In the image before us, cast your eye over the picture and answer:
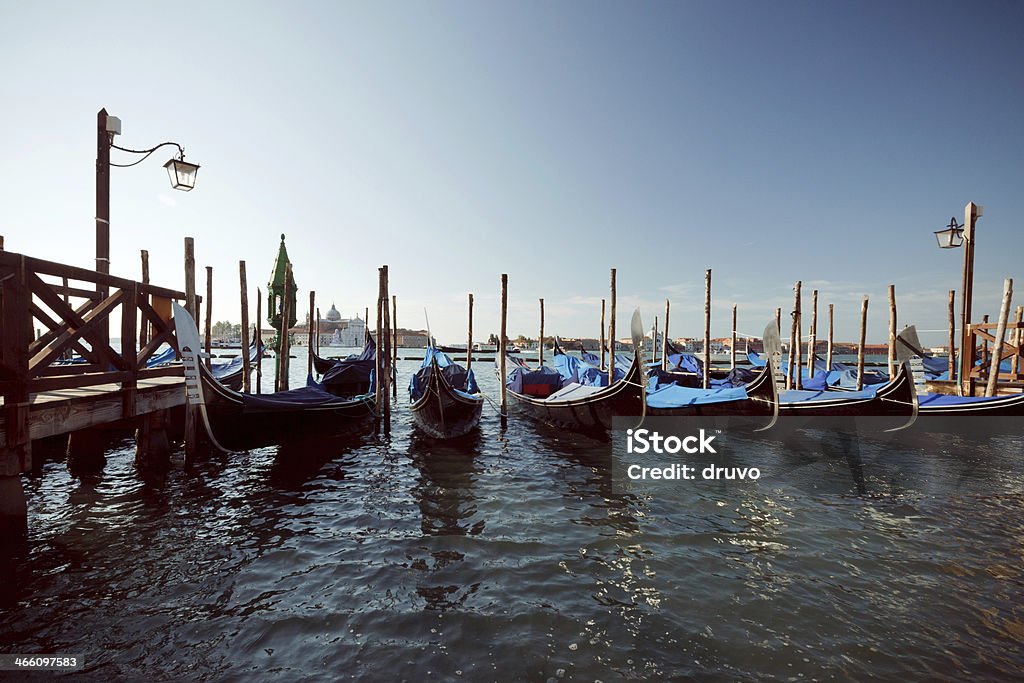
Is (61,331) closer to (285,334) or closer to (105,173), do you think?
(105,173)

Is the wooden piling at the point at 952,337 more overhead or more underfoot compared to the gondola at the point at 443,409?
more overhead

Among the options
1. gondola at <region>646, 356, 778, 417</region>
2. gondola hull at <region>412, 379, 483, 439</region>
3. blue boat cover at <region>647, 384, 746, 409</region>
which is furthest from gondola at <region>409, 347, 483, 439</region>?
gondola at <region>646, 356, 778, 417</region>

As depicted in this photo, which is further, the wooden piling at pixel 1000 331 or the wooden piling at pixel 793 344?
the wooden piling at pixel 793 344

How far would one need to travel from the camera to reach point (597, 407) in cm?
912

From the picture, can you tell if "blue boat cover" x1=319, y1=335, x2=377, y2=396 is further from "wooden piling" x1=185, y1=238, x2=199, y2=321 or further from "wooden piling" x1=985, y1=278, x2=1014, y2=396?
"wooden piling" x1=985, y1=278, x2=1014, y2=396

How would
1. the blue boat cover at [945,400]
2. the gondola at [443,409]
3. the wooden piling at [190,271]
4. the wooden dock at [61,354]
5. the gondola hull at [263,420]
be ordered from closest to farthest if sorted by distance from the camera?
the wooden dock at [61,354] → the gondola hull at [263,420] → the wooden piling at [190,271] → the blue boat cover at [945,400] → the gondola at [443,409]

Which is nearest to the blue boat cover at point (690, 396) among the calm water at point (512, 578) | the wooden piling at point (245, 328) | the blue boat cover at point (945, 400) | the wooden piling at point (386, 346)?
the calm water at point (512, 578)

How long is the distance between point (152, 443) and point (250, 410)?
1.49m

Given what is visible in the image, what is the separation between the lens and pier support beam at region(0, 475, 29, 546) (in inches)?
145

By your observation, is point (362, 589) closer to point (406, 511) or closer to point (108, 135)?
point (406, 511)

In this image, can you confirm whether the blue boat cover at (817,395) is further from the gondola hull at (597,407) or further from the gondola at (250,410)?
the gondola at (250,410)

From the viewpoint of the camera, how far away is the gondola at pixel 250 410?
466 cm

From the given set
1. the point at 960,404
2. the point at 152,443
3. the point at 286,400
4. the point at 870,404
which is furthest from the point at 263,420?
the point at 960,404

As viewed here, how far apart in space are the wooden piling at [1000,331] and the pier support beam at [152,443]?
49.1 feet
